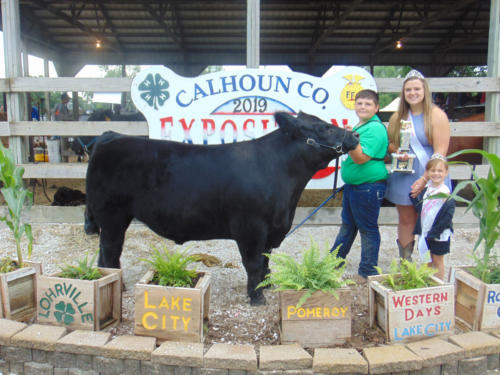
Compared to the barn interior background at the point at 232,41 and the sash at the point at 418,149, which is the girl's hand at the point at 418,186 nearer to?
the sash at the point at 418,149

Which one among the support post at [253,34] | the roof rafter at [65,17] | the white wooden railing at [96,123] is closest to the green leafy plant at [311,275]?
the support post at [253,34]

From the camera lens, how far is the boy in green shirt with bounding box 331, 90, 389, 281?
10.8ft

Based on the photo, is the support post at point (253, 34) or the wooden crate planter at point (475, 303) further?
the support post at point (253, 34)

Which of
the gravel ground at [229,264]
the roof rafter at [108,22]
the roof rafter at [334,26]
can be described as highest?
the roof rafter at [108,22]

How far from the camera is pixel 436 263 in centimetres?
307

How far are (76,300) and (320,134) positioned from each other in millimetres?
2081

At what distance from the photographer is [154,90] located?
458 centimetres

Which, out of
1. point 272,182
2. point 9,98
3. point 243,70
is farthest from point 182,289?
point 9,98

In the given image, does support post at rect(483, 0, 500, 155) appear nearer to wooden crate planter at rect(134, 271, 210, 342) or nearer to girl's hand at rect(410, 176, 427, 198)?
girl's hand at rect(410, 176, 427, 198)

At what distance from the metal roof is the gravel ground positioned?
6.01 m

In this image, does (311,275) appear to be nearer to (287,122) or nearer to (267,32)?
(287,122)

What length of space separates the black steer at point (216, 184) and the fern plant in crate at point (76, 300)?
580 millimetres

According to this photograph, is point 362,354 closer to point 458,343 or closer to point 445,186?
point 458,343

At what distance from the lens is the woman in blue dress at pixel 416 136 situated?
3.13m
